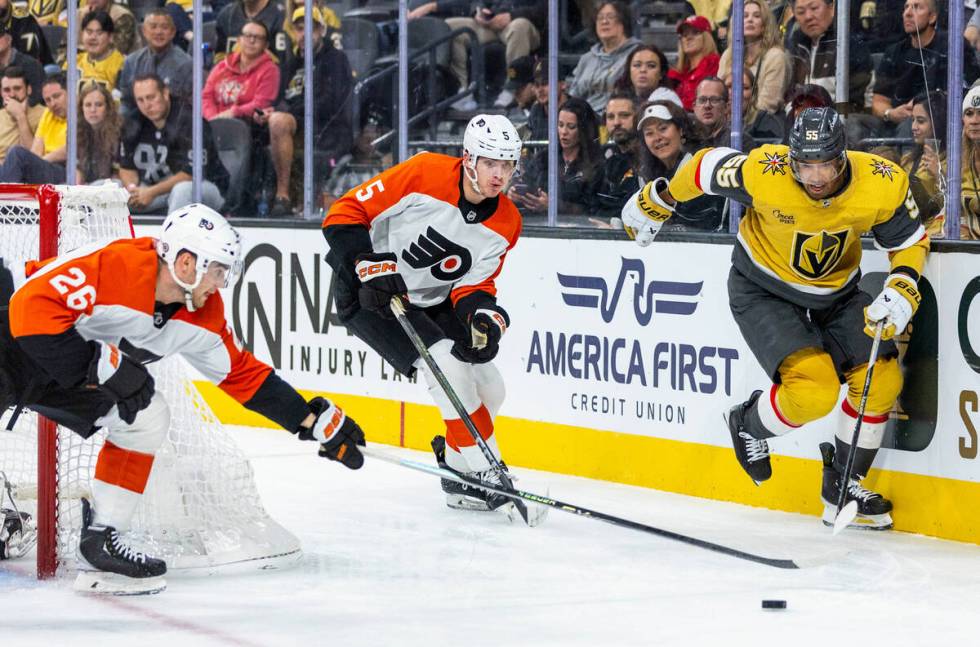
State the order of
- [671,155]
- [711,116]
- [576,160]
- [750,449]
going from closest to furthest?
[750,449] → [711,116] → [671,155] → [576,160]

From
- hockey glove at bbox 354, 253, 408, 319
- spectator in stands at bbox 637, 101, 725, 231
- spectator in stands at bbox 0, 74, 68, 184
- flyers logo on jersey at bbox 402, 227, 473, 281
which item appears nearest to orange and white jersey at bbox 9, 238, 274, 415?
hockey glove at bbox 354, 253, 408, 319

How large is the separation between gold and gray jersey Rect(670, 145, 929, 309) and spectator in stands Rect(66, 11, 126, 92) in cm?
408

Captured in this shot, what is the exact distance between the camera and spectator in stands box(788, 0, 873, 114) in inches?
205

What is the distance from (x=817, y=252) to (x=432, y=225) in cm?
127

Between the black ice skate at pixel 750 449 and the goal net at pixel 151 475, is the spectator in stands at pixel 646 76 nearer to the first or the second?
the black ice skate at pixel 750 449

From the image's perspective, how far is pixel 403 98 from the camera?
693 cm

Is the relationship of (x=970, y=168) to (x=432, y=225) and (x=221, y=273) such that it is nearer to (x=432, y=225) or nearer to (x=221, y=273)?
(x=432, y=225)

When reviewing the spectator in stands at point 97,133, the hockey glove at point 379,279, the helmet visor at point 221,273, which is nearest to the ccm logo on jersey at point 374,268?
the hockey glove at point 379,279

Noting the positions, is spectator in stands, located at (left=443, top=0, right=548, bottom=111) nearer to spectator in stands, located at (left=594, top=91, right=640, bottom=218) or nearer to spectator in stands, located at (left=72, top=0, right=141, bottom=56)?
spectator in stands, located at (left=594, top=91, right=640, bottom=218)

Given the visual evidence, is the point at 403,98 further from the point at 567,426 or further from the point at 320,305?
the point at 567,426

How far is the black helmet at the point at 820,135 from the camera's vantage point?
185 inches

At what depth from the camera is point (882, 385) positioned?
4.92 meters

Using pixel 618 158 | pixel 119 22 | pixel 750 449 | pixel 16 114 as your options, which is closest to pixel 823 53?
pixel 618 158

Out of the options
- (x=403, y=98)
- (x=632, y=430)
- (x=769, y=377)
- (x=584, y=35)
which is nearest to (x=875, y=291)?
(x=769, y=377)
